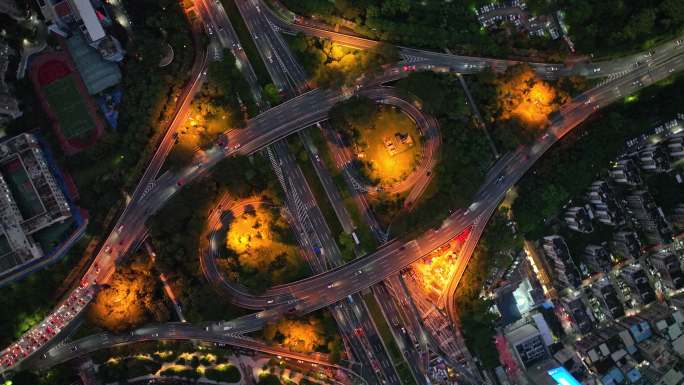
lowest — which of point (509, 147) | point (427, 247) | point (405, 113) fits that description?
point (427, 247)

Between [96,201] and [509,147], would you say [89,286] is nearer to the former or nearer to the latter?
[96,201]

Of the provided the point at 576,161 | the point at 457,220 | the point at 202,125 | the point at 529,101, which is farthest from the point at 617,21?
the point at 202,125

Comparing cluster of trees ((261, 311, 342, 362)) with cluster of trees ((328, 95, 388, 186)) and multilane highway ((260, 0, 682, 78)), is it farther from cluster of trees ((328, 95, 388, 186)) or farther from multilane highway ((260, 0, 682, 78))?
multilane highway ((260, 0, 682, 78))

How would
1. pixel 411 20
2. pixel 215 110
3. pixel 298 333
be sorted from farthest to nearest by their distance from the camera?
pixel 411 20
pixel 215 110
pixel 298 333

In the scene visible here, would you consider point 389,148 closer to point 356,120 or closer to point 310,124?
point 356,120

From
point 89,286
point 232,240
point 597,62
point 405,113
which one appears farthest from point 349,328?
point 597,62

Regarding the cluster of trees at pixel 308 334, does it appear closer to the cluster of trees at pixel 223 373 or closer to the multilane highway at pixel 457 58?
the cluster of trees at pixel 223 373
